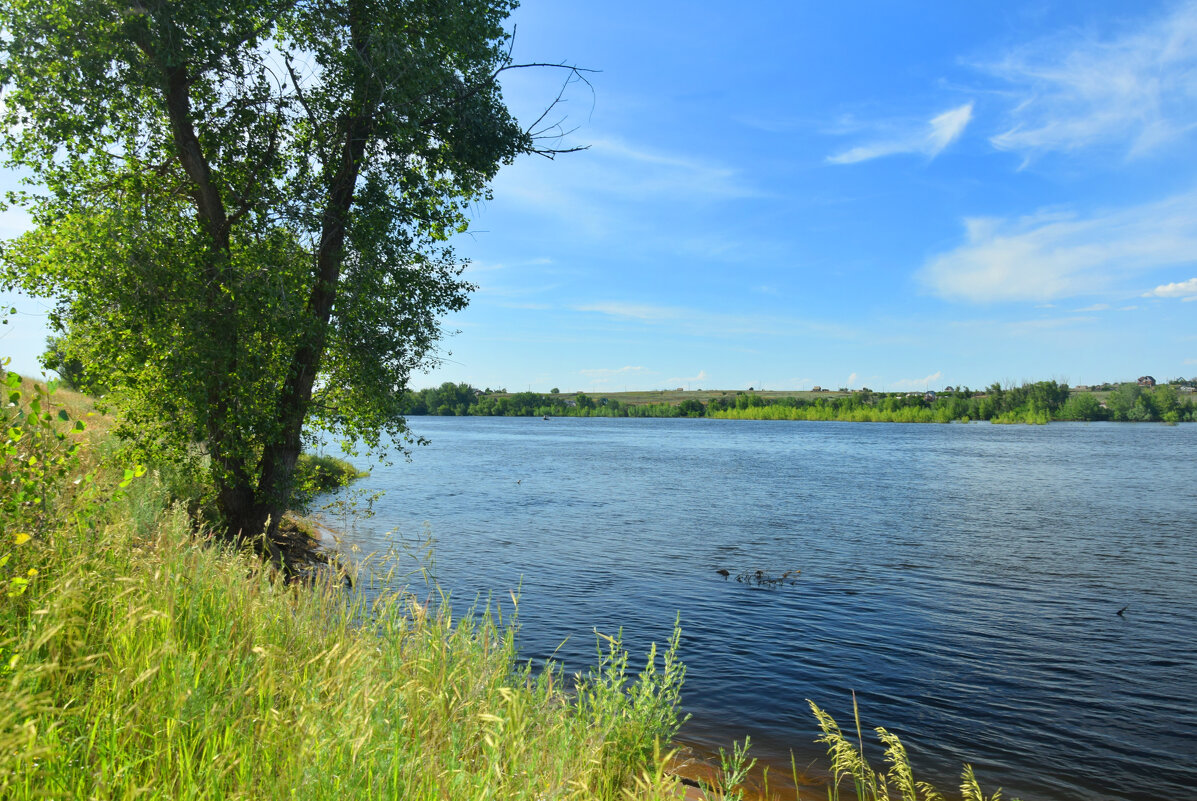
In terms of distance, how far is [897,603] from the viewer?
17.0 metres

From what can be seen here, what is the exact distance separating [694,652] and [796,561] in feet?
31.6

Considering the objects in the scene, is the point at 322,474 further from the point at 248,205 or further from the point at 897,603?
the point at 897,603

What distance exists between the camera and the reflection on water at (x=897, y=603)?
9969 millimetres

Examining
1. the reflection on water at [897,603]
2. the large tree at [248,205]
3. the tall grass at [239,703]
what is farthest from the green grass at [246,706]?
the large tree at [248,205]

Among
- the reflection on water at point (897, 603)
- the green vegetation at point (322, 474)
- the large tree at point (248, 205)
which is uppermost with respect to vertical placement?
the large tree at point (248, 205)

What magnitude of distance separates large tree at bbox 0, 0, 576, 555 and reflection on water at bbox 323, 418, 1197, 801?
4.27 meters

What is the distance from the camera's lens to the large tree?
11.9 meters

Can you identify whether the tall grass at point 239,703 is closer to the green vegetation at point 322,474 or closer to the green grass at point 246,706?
the green grass at point 246,706

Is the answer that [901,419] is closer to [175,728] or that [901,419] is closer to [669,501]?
[669,501]

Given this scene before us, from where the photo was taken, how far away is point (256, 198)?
14.1 metres

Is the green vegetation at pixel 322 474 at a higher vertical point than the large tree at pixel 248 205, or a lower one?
lower

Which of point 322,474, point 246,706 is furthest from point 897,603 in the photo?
point 322,474

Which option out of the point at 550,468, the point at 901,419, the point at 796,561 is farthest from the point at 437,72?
the point at 901,419

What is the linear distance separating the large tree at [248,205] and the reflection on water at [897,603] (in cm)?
427
